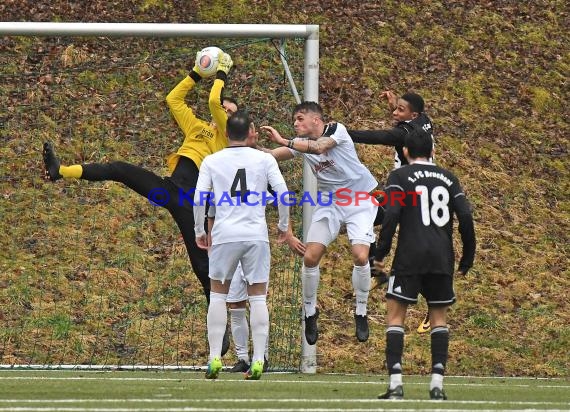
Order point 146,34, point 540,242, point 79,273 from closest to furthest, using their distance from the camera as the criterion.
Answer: point 146,34 → point 79,273 → point 540,242

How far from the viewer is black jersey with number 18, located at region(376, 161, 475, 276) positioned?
8.72 metres

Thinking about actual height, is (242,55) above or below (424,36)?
below

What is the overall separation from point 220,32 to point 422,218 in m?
4.20

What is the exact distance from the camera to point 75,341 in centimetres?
1420

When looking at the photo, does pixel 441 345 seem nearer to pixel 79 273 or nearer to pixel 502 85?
pixel 79 273

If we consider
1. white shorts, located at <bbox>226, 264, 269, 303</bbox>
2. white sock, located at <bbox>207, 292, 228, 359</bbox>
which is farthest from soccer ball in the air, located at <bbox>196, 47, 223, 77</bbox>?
white sock, located at <bbox>207, 292, 228, 359</bbox>

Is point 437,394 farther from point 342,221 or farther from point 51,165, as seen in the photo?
point 51,165

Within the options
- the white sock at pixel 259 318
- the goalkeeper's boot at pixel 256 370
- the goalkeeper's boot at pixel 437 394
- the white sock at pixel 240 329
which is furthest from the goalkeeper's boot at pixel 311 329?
the goalkeeper's boot at pixel 437 394

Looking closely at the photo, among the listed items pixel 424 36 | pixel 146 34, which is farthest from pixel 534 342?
pixel 424 36

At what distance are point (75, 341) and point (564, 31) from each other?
36.7 feet

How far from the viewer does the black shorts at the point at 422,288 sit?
8750 mm

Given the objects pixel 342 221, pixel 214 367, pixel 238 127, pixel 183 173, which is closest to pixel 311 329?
pixel 342 221

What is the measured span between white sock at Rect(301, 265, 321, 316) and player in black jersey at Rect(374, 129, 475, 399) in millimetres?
3000

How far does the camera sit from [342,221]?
11.8m
